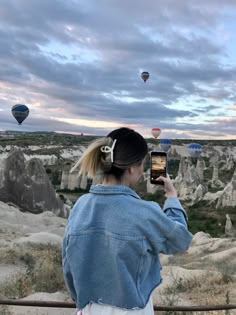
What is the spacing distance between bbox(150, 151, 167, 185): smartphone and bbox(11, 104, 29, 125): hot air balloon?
87.5 ft

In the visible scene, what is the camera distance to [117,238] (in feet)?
4.57

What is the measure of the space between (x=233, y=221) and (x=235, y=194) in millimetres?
4679

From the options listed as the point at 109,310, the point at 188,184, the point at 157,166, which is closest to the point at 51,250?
the point at 157,166

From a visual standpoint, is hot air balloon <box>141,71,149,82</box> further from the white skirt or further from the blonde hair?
the white skirt

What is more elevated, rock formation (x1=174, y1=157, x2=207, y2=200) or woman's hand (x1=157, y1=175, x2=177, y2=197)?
woman's hand (x1=157, y1=175, x2=177, y2=197)

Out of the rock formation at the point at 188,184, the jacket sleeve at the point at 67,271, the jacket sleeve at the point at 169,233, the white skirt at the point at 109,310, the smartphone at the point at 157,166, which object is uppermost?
the smartphone at the point at 157,166

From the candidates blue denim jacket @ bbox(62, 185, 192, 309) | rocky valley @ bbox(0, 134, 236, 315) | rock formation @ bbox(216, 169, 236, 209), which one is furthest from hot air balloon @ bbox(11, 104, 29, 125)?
blue denim jacket @ bbox(62, 185, 192, 309)

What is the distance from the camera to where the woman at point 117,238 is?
140 cm

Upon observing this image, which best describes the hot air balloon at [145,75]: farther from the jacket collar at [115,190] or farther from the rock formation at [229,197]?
the jacket collar at [115,190]

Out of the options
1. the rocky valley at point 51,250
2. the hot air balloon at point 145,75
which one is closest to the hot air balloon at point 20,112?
the hot air balloon at point 145,75

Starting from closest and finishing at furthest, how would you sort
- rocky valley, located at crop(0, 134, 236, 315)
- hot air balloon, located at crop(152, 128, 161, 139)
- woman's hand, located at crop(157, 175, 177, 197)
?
woman's hand, located at crop(157, 175, 177, 197) → rocky valley, located at crop(0, 134, 236, 315) → hot air balloon, located at crop(152, 128, 161, 139)

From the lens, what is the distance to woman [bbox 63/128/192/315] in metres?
1.40

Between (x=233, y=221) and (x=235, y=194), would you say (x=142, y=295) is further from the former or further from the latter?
(x=235, y=194)

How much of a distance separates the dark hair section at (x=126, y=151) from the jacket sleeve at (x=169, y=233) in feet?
0.62
